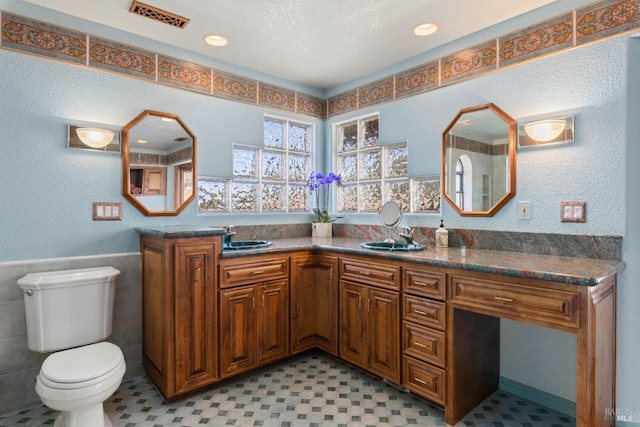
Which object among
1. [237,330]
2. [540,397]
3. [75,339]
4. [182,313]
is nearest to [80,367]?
[75,339]

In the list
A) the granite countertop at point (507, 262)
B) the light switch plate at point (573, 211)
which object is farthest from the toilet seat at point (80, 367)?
the light switch plate at point (573, 211)

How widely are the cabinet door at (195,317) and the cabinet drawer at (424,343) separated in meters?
1.25

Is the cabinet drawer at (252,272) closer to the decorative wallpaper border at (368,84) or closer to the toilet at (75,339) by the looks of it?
the toilet at (75,339)

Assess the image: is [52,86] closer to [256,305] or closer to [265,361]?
[256,305]

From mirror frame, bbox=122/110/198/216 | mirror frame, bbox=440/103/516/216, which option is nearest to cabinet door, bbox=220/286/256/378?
mirror frame, bbox=122/110/198/216

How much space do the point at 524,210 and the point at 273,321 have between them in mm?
1898

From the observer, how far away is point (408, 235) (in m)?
2.68

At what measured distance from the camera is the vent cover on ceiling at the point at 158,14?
2135 mm

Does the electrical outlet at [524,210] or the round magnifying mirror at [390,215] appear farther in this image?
the round magnifying mirror at [390,215]

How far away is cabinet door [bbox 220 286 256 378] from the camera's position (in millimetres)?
2342

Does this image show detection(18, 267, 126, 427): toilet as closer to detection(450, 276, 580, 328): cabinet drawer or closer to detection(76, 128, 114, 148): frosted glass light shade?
detection(76, 128, 114, 148): frosted glass light shade

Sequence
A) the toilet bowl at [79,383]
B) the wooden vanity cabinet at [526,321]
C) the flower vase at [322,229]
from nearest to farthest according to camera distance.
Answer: the wooden vanity cabinet at [526,321], the toilet bowl at [79,383], the flower vase at [322,229]

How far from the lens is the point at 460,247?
2.54 meters

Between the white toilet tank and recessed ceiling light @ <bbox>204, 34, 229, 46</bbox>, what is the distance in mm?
1761
